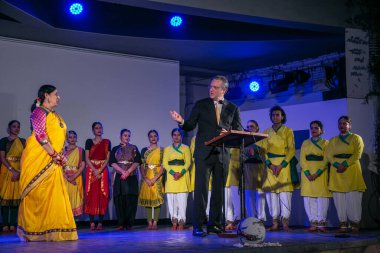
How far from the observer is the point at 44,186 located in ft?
18.1

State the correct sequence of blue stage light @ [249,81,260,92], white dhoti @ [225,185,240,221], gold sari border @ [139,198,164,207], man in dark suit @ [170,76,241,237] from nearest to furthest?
man in dark suit @ [170,76,241,237], white dhoti @ [225,185,240,221], gold sari border @ [139,198,164,207], blue stage light @ [249,81,260,92]

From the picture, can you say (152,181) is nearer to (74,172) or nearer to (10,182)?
(74,172)

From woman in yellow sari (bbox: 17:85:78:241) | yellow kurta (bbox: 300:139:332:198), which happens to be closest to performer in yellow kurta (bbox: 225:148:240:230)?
yellow kurta (bbox: 300:139:332:198)

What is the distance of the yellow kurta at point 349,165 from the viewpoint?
23.5 feet

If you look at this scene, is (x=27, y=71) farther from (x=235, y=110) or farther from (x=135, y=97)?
(x=235, y=110)

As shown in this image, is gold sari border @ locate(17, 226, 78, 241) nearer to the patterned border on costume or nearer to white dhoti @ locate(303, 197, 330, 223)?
the patterned border on costume

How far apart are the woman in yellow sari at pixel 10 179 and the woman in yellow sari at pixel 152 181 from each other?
74.7 inches

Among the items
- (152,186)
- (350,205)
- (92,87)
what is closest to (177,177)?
(152,186)

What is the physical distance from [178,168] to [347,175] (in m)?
2.54

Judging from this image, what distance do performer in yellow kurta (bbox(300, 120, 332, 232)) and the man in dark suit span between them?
6.80 feet

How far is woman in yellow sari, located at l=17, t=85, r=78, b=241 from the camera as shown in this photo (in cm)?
548

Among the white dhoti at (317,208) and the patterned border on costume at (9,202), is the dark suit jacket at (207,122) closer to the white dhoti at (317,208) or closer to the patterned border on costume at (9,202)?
the white dhoti at (317,208)

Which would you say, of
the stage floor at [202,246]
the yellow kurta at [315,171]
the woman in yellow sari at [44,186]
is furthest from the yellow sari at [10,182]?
the yellow kurta at [315,171]

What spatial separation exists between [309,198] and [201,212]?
2.43 meters
